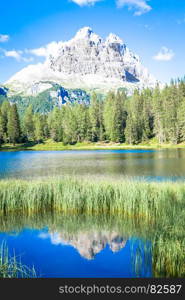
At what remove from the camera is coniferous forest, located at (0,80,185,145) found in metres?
87.0

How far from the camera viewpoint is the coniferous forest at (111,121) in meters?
87.0

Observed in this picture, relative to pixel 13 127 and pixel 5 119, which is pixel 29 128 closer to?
pixel 5 119

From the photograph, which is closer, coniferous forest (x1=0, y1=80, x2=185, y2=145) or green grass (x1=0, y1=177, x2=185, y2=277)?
green grass (x1=0, y1=177, x2=185, y2=277)

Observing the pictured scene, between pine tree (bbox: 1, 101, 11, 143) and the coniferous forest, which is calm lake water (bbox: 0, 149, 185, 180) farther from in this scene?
pine tree (bbox: 1, 101, 11, 143)

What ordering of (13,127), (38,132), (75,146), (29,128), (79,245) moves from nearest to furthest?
(79,245), (13,127), (75,146), (38,132), (29,128)

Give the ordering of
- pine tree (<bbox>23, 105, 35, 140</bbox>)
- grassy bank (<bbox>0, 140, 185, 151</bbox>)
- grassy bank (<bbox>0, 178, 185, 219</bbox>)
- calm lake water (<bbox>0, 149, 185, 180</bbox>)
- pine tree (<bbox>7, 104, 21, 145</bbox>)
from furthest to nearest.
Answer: pine tree (<bbox>23, 105, 35, 140</bbox>), pine tree (<bbox>7, 104, 21, 145</bbox>), grassy bank (<bbox>0, 140, 185, 151</bbox>), calm lake water (<bbox>0, 149, 185, 180</bbox>), grassy bank (<bbox>0, 178, 185, 219</bbox>)

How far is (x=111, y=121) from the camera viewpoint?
94.2 m

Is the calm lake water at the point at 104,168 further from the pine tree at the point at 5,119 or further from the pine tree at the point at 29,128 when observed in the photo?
the pine tree at the point at 29,128

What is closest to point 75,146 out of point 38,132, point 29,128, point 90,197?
point 38,132

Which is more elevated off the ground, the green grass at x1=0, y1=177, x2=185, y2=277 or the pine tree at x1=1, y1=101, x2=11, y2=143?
the pine tree at x1=1, y1=101, x2=11, y2=143

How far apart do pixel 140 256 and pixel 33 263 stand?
3.00 m

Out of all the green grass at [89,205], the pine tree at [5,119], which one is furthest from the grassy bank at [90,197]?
the pine tree at [5,119]

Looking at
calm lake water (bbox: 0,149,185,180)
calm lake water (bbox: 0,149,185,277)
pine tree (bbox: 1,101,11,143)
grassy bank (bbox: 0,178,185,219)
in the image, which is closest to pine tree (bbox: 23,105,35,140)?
pine tree (bbox: 1,101,11,143)

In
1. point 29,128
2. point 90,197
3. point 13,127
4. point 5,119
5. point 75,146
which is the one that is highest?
point 5,119
